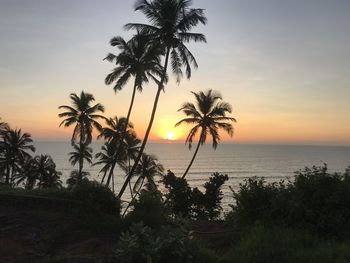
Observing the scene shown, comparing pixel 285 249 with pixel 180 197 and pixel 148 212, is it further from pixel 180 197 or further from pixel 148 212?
pixel 180 197

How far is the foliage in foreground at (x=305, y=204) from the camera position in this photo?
894 cm

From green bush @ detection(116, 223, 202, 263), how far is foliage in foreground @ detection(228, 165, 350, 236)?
291cm

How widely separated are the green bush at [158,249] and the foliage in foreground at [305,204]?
9.53ft

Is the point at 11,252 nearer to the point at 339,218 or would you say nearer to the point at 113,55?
the point at 339,218

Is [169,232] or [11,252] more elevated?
[169,232]

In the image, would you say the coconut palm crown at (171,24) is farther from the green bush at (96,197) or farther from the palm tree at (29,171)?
the palm tree at (29,171)

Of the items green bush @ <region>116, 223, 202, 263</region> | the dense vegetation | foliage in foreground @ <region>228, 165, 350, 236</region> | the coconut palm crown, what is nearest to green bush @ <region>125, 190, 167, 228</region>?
the dense vegetation

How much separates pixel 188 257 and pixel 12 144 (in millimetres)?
39534

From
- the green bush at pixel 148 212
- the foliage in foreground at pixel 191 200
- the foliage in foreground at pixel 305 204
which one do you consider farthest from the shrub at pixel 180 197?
the foliage in foreground at pixel 305 204

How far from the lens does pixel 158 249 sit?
6832 mm

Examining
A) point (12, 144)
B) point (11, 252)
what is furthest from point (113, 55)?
point (11, 252)

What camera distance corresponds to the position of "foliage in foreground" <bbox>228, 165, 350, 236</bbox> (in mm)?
8938

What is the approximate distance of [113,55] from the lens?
1168 inches

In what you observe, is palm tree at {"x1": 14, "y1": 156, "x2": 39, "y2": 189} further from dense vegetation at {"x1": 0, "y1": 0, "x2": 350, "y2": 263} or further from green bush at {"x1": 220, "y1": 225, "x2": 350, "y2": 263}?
green bush at {"x1": 220, "y1": 225, "x2": 350, "y2": 263}
